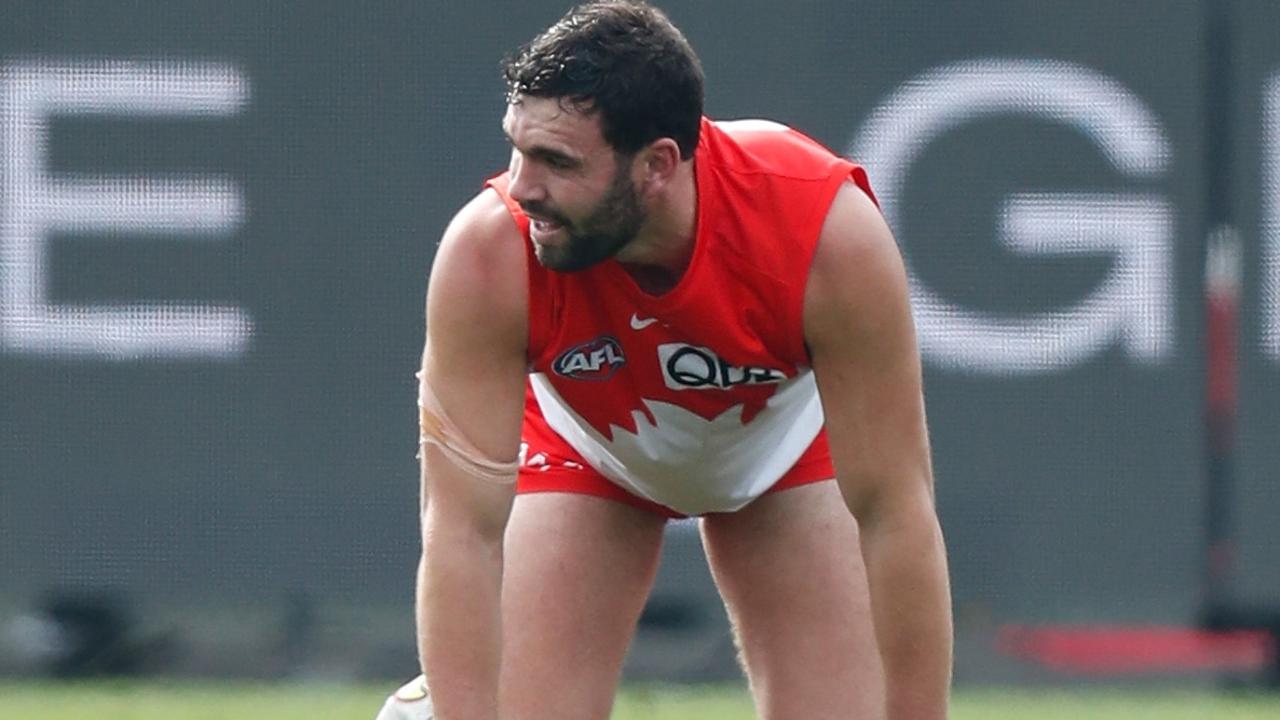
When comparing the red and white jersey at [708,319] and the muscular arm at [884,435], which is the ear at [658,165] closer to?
the red and white jersey at [708,319]

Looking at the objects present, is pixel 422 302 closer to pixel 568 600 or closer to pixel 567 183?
pixel 568 600

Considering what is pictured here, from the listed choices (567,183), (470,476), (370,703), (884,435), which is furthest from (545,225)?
(370,703)

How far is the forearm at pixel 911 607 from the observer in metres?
4.02

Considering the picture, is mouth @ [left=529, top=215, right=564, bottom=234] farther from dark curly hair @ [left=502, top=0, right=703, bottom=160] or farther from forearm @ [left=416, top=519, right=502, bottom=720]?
forearm @ [left=416, top=519, right=502, bottom=720]

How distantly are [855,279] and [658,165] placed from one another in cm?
39

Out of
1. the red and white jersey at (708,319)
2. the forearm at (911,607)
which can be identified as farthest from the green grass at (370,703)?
the forearm at (911,607)

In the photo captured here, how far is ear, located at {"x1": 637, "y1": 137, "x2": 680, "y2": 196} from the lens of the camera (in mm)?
3836

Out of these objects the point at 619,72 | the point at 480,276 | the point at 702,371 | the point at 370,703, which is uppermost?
the point at 619,72

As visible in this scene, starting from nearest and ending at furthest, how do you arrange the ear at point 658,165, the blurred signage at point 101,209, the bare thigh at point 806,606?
the ear at point 658,165, the bare thigh at point 806,606, the blurred signage at point 101,209

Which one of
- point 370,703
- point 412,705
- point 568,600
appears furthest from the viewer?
point 370,703

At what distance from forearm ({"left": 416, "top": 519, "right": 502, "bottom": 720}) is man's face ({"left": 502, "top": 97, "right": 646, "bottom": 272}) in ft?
1.79

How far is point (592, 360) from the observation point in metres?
4.11

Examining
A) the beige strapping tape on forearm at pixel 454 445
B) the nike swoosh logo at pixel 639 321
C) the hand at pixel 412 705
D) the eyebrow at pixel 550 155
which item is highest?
the eyebrow at pixel 550 155

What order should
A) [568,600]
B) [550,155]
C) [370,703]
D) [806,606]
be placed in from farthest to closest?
[370,703] → [806,606] → [568,600] → [550,155]
